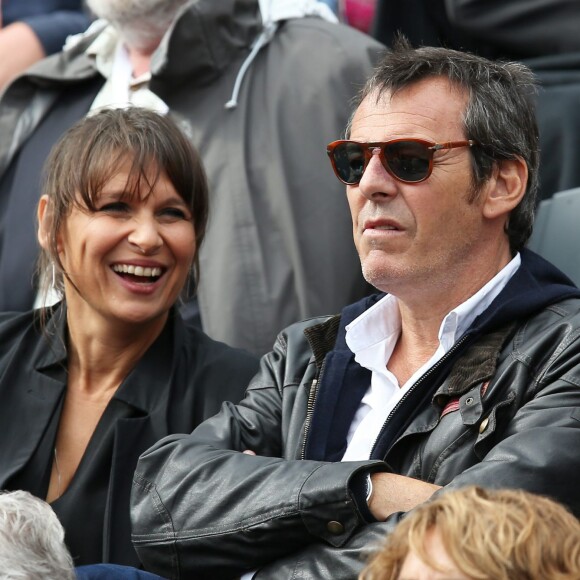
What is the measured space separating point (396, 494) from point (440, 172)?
0.82m

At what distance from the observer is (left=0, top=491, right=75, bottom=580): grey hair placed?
2.39 m

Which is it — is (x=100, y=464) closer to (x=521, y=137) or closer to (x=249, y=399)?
(x=249, y=399)

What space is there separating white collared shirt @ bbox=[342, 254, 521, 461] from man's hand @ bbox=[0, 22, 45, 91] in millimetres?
2712

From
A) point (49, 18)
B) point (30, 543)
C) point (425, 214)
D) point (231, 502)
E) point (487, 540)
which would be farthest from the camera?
point (49, 18)

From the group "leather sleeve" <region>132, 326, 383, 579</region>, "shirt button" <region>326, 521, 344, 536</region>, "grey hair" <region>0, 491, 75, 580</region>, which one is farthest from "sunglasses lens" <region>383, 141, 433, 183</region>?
"grey hair" <region>0, 491, 75, 580</region>

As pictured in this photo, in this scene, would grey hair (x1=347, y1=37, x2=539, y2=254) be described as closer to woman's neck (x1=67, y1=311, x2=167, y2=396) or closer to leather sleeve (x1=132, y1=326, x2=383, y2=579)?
leather sleeve (x1=132, y1=326, x2=383, y2=579)

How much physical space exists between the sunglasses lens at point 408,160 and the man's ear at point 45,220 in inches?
50.1

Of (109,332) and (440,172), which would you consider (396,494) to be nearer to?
(440,172)

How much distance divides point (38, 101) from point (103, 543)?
7.07 ft

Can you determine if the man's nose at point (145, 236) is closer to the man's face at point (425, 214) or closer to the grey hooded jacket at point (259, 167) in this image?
the grey hooded jacket at point (259, 167)

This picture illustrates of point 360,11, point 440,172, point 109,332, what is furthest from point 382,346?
point 360,11

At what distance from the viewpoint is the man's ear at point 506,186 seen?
3.05 metres

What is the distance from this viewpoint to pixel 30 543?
8.09 ft

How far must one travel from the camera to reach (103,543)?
3395 millimetres
